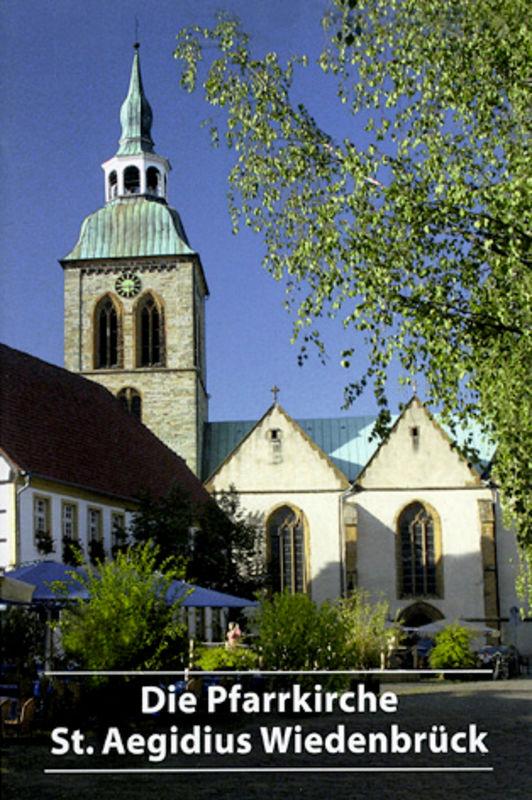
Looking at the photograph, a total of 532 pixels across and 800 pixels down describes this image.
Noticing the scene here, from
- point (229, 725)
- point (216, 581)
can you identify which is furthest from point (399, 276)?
point (216, 581)

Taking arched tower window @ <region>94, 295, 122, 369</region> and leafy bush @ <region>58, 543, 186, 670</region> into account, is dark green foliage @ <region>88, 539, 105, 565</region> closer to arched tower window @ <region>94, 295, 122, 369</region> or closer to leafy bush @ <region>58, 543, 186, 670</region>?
leafy bush @ <region>58, 543, 186, 670</region>

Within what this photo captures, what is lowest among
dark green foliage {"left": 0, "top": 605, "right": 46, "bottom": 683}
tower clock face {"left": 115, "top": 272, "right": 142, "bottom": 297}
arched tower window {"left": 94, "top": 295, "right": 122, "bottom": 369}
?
dark green foliage {"left": 0, "top": 605, "right": 46, "bottom": 683}

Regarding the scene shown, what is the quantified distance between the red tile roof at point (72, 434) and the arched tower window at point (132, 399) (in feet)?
26.6

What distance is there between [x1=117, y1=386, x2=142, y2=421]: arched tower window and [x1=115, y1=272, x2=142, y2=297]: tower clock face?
443 cm

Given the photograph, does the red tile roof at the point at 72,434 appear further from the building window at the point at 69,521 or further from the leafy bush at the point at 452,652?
the leafy bush at the point at 452,652

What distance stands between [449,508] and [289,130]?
121 ft

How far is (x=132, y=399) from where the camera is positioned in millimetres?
51500

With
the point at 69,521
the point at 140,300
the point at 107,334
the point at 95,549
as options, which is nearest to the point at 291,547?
the point at 107,334

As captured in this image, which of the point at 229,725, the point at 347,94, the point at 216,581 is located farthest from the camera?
the point at 216,581

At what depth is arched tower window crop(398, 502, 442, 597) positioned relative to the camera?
155ft

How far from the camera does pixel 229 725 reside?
424 inches

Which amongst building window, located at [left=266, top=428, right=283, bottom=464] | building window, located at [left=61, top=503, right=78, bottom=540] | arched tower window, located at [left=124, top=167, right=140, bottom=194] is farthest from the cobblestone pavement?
arched tower window, located at [left=124, top=167, right=140, bottom=194]

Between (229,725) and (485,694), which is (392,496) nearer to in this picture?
(485,694)

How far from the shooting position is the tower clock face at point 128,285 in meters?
53.1
